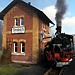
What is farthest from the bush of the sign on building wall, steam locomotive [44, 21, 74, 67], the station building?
steam locomotive [44, 21, 74, 67]

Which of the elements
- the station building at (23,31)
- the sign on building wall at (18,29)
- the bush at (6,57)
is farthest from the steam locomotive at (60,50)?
the sign on building wall at (18,29)

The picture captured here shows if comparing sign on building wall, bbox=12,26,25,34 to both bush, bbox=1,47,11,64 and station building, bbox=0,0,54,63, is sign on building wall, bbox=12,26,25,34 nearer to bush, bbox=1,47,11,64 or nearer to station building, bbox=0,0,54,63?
station building, bbox=0,0,54,63

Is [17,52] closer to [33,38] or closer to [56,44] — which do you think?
[33,38]

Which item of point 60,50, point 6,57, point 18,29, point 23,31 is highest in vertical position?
point 18,29

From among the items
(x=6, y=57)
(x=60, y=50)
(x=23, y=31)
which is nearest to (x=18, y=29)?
(x=23, y=31)

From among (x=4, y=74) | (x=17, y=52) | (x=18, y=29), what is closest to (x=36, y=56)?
(x=17, y=52)

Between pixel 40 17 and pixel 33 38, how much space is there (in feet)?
9.32

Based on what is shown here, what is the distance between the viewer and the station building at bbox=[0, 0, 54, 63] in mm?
23234

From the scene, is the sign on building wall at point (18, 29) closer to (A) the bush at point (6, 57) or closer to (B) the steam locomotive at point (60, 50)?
(A) the bush at point (6, 57)

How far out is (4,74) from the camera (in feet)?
44.9

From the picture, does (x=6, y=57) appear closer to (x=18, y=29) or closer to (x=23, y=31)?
(x=23, y=31)

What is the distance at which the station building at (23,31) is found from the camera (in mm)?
23234

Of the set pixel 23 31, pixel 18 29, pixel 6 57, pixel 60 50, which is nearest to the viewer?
pixel 60 50

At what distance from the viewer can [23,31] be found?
78.3ft
